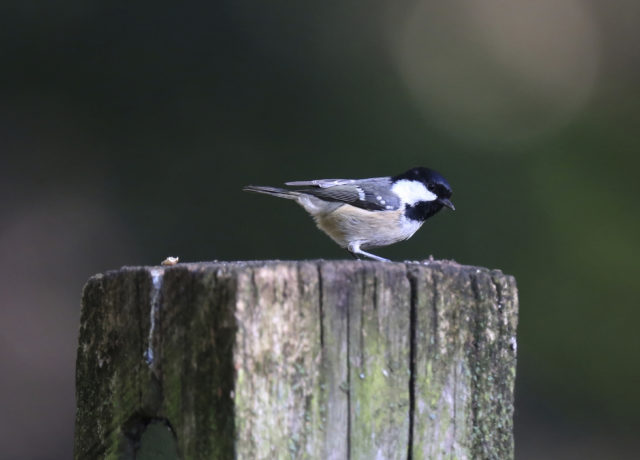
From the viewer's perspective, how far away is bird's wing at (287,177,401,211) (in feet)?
11.8

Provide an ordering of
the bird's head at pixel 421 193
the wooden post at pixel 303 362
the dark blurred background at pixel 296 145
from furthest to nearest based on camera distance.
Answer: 1. the dark blurred background at pixel 296 145
2. the bird's head at pixel 421 193
3. the wooden post at pixel 303 362

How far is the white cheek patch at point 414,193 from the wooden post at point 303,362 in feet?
6.02

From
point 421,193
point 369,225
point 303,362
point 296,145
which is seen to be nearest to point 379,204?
point 369,225

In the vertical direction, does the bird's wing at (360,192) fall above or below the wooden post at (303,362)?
above

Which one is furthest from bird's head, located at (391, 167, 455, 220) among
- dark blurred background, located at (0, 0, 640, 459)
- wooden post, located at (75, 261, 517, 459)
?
dark blurred background, located at (0, 0, 640, 459)

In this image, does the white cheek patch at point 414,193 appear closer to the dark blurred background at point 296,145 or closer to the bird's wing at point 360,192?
the bird's wing at point 360,192

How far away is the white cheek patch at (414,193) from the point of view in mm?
3615

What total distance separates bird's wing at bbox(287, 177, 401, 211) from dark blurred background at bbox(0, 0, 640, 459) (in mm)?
2820

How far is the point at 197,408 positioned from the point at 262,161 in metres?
5.55

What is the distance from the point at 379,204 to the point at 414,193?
0.18m

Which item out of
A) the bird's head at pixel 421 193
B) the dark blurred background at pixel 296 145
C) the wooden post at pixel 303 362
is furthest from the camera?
the dark blurred background at pixel 296 145

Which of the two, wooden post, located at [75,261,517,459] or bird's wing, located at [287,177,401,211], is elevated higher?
bird's wing, located at [287,177,401,211]

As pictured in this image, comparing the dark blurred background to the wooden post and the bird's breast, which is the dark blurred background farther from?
the wooden post

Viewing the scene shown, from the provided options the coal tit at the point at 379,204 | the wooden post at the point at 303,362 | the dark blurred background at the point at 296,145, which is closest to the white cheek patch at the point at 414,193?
the coal tit at the point at 379,204
